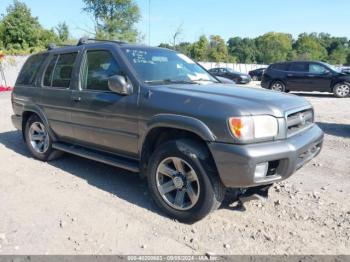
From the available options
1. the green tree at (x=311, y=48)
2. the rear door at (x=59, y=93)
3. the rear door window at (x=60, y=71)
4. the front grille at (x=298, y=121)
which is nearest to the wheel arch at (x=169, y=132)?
the front grille at (x=298, y=121)

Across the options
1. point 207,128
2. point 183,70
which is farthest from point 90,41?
point 207,128

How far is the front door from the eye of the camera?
4.25 meters

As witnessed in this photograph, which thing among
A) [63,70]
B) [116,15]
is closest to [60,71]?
[63,70]

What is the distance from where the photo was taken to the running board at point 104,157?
4.31 metres

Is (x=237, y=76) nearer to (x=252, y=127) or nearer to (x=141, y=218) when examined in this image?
(x=141, y=218)

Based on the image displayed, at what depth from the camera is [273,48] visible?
99500mm

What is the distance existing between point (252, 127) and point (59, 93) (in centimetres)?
309

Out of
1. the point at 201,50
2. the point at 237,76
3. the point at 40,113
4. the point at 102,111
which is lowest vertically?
the point at 237,76

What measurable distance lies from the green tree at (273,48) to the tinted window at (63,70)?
92698 mm

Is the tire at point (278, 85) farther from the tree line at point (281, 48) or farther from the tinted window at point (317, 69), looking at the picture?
the tree line at point (281, 48)

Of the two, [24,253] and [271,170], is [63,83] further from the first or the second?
[271,170]

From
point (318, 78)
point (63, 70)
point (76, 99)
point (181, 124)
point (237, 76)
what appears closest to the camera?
point (181, 124)

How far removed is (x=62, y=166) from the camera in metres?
5.75

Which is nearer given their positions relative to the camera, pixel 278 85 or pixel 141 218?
pixel 141 218
